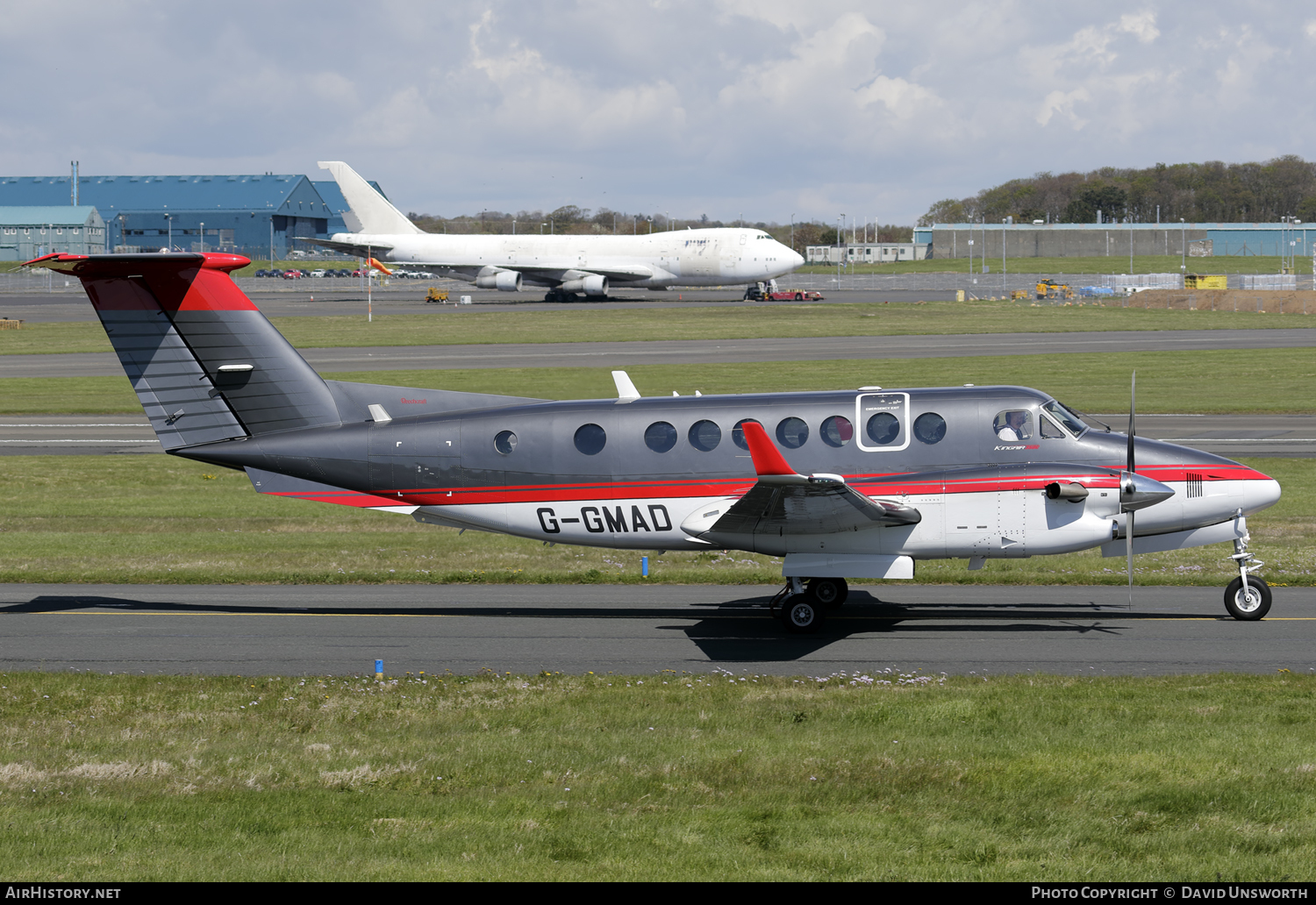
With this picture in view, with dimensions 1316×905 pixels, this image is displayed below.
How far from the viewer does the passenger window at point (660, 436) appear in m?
17.4

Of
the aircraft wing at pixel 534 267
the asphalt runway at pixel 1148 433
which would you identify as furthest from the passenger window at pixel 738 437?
the aircraft wing at pixel 534 267

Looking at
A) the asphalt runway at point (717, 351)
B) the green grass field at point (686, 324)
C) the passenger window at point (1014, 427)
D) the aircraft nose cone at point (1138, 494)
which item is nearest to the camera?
the aircraft nose cone at point (1138, 494)

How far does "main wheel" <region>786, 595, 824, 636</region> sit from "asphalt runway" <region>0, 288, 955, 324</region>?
73462 millimetres

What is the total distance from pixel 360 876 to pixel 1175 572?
53.9 ft

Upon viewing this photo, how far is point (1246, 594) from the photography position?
16688 millimetres

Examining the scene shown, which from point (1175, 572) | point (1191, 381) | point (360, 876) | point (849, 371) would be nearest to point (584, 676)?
point (360, 876)

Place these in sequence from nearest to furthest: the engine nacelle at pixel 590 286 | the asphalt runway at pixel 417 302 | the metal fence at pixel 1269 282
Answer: the asphalt runway at pixel 417 302
the engine nacelle at pixel 590 286
the metal fence at pixel 1269 282

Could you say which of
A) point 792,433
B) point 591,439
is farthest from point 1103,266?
point 591,439

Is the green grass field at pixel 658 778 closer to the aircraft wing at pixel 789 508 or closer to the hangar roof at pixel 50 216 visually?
the aircraft wing at pixel 789 508

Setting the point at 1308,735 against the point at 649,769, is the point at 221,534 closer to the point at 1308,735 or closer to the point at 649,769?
the point at 649,769

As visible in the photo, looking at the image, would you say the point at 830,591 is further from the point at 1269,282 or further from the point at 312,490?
the point at 1269,282

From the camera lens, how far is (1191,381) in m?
49.6

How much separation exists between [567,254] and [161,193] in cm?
10619

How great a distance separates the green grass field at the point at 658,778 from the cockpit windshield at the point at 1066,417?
4299mm
